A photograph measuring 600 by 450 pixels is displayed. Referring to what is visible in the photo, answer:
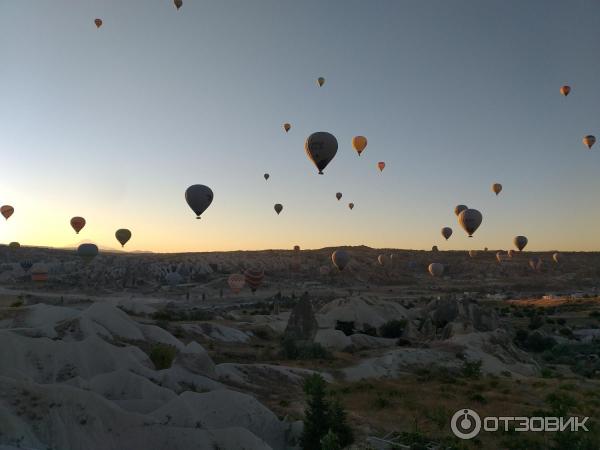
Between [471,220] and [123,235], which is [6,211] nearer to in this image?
[123,235]

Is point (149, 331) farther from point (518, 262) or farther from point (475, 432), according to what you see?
point (518, 262)

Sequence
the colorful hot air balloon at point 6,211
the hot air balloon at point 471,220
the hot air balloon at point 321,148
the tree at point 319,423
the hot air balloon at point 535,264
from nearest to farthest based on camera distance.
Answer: the tree at point 319,423 < the hot air balloon at point 321,148 < the hot air balloon at point 471,220 < the colorful hot air balloon at point 6,211 < the hot air balloon at point 535,264

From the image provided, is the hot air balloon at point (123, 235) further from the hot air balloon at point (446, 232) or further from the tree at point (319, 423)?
the tree at point (319, 423)

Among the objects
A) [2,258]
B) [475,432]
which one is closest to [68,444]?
[475,432]

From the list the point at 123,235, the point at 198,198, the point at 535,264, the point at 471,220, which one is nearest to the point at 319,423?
the point at 198,198

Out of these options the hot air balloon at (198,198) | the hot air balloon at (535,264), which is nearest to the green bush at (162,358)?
the hot air balloon at (198,198)

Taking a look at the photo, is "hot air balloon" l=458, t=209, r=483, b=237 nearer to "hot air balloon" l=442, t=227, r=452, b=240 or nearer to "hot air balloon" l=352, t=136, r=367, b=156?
"hot air balloon" l=352, t=136, r=367, b=156

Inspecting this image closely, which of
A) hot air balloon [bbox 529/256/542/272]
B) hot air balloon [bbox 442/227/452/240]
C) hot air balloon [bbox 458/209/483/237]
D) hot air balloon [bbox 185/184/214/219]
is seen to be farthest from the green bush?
hot air balloon [bbox 529/256/542/272]
